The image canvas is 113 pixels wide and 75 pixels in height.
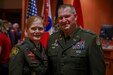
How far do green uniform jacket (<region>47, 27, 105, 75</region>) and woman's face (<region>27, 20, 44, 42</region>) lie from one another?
0.65ft

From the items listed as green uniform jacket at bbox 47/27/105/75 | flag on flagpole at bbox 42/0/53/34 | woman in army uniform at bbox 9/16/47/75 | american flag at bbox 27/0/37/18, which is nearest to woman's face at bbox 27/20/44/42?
woman in army uniform at bbox 9/16/47/75

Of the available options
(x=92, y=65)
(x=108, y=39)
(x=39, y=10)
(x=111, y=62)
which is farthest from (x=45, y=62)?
(x=39, y=10)

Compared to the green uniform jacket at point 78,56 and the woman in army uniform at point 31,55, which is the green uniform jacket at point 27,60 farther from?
the green uniform jacket at point 78,56

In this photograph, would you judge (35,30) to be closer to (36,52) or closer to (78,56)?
(36,52)

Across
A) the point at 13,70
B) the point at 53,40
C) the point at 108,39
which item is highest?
the point at 53,40

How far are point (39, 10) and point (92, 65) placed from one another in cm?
377

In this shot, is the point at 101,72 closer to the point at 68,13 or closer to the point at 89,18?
the point at 68,13

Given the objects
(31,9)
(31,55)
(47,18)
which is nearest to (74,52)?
(31,55)

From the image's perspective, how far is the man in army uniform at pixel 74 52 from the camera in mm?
1875

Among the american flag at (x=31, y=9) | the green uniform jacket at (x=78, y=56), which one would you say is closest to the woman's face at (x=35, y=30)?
the green uniform jacket at (x=78, y=56)

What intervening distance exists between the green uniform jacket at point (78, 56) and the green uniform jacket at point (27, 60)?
0.36 feet

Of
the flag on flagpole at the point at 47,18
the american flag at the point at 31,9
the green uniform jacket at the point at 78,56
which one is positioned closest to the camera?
the green uniform jacket at the point at 78,56

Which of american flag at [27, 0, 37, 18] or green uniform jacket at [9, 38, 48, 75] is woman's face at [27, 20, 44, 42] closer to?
green uniform jacket at [9, 38, 48, 75]

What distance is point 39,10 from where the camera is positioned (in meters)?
5.49
